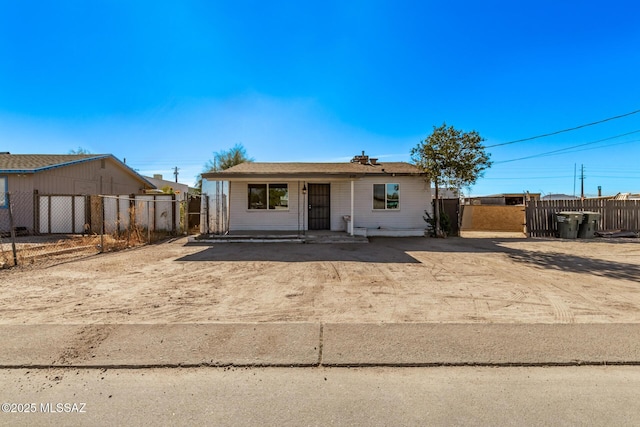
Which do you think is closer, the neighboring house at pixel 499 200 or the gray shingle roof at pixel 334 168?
the gray shingle roof at pixel 334 168

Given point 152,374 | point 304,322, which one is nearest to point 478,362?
point 304,322

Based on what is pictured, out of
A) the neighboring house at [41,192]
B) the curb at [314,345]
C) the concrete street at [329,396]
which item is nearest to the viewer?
the concrete street at [329,396]

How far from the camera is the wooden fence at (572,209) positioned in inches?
568

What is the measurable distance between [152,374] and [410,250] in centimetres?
900

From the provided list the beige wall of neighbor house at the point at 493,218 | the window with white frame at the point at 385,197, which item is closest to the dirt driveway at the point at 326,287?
the window with white frame at the point at 385,197

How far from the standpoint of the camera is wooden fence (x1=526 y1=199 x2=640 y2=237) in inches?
568

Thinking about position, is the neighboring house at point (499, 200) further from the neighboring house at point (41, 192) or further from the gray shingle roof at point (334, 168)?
the neighboring house at point (41, 192)

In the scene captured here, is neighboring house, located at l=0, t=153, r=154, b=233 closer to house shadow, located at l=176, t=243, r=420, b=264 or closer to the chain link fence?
the chain link fence

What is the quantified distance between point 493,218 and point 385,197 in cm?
932

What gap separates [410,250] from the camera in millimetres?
10570

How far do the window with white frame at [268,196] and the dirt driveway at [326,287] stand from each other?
4188mm

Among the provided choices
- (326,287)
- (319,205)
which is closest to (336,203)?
(319,205)

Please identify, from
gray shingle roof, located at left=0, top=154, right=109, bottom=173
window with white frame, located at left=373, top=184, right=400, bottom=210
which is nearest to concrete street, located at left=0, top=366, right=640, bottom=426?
window with white frame, located at left=373, top=184, right=400, bottom=210

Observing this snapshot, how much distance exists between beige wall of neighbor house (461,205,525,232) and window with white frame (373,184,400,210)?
7280 mm
